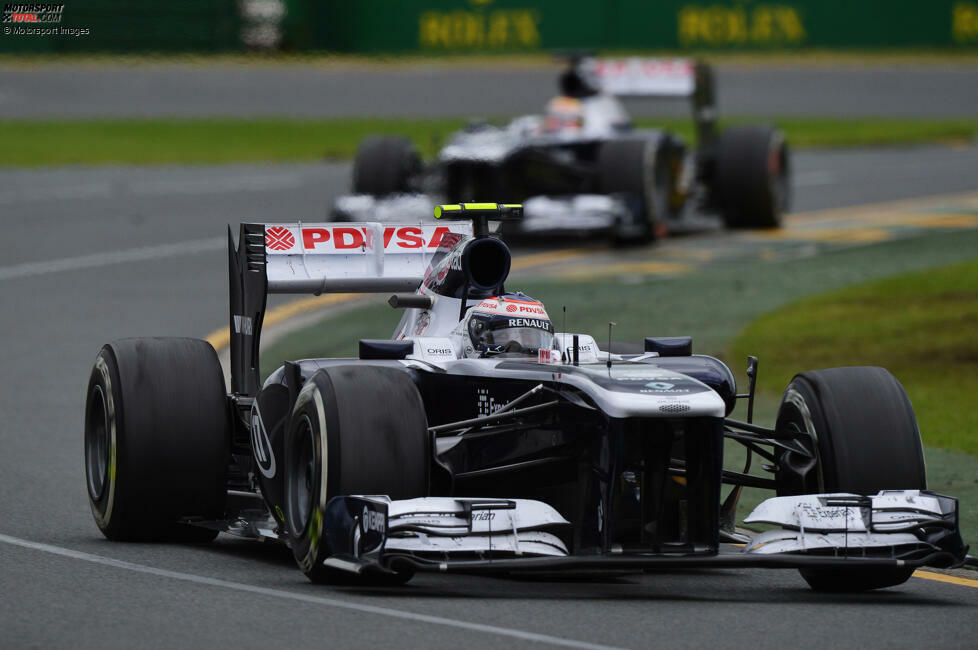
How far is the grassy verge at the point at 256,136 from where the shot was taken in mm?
36156

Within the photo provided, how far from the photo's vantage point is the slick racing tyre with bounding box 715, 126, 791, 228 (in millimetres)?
25484

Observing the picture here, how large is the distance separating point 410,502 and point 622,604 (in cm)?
99

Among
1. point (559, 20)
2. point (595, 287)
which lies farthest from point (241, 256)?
point (559, 20)

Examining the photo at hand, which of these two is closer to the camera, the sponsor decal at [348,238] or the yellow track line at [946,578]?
the yellow track line at [946,578]

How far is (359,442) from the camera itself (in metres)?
7.82

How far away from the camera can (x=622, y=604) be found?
7789mm

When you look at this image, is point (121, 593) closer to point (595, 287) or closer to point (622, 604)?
point (622, 604)

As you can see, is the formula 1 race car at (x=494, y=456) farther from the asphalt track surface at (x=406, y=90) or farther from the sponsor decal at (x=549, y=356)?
the asphalt track surface at (x=406, y=90)

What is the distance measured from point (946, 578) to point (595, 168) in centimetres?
1504

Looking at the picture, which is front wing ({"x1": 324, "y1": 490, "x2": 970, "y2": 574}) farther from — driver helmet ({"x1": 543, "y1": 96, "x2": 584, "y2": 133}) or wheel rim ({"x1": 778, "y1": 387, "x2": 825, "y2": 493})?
driver helmet ({"x1": 543, "y1": 96, "x2": 584, "y2": 133})

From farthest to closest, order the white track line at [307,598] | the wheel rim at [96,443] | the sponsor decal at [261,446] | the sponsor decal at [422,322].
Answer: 1. the wheel rim at [96,443]
2. the sponsor decal at [422,322]
3. the sponsor decal at [261,446]
4. the white track line at [307,598]

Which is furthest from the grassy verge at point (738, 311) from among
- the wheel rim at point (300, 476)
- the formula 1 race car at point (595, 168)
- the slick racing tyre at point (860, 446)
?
the wheel rim at point (300, 476)

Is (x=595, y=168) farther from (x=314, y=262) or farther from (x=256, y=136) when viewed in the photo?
(x=256, y=136)

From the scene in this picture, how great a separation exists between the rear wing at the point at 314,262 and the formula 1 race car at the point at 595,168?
10.9m
